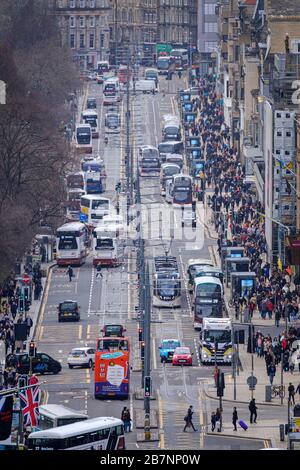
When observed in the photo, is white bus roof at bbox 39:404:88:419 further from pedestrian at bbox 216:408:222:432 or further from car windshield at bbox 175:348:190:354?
car windshield at bbox 175:348:190:354

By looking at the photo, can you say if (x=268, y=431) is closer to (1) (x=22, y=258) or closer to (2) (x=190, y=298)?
(2) (x=190, y=298)

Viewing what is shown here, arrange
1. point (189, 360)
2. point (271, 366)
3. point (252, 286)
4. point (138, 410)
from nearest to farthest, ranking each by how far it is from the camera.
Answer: point (138, 410)
point (271, 366)
point (189, 360)
point (252, 286)

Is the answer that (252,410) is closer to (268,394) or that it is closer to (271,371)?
(268,394)

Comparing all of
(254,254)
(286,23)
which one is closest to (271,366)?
(254,254)

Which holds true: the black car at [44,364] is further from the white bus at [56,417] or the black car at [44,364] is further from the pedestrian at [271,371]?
the white bus at [56,417]

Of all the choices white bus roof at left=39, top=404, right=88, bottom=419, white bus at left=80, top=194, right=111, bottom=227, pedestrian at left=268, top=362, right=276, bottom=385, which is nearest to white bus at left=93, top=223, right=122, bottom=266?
white bus at left=80, top=194, right=111, bottom=227

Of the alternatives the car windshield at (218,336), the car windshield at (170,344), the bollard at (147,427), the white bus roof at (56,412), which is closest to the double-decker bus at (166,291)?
the car windshield at (170,344)
